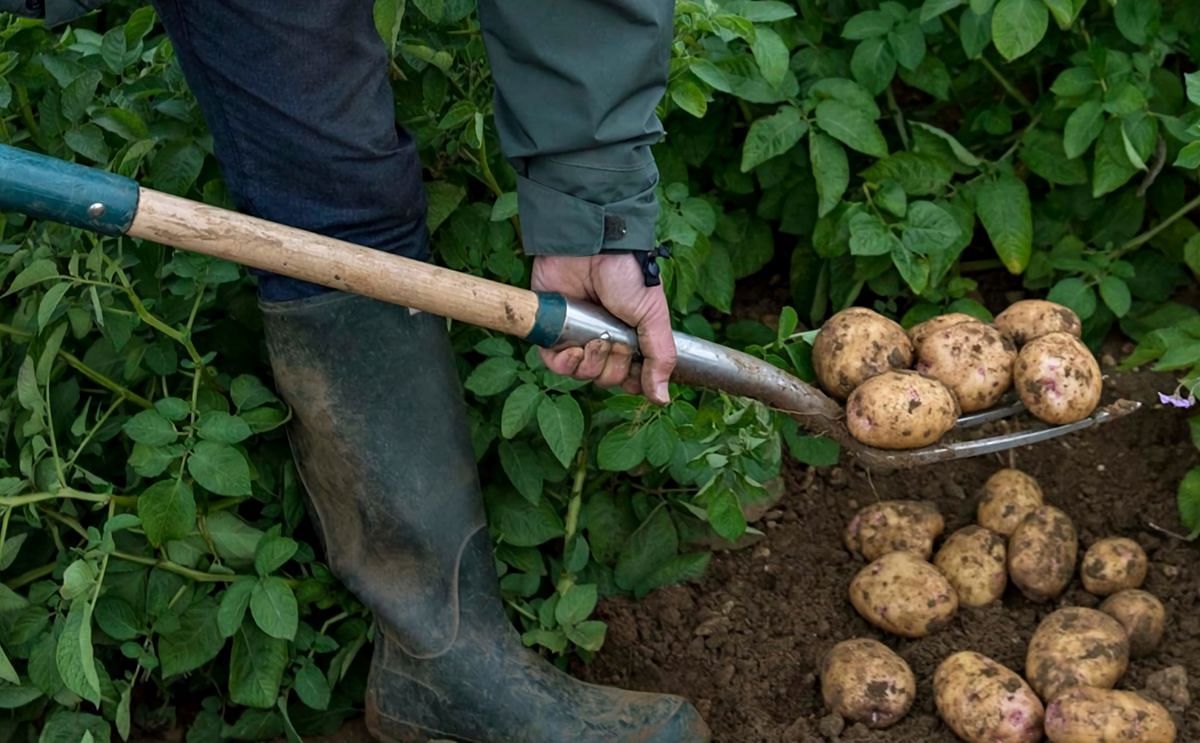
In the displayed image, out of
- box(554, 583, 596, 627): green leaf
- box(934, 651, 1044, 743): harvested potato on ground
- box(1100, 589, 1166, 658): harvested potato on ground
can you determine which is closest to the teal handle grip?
box(554, 583, 596, 627): green leaf

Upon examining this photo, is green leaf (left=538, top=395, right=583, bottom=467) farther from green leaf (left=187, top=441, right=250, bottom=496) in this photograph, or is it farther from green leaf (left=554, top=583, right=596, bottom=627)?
green leaf (left=187, top=441, right=250, bottom=496)

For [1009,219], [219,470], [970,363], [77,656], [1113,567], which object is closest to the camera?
[77,656]

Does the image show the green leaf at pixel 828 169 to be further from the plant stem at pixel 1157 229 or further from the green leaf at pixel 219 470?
the green leaf at pixel 219 470

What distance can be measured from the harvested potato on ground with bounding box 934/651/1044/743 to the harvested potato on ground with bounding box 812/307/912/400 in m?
0.46

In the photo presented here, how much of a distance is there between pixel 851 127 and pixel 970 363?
1.80 ft

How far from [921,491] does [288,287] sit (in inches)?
48.1

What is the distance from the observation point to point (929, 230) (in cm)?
270

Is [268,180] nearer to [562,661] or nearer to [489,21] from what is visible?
[489,21]

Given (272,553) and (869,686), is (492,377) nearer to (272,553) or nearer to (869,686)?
(272,553)

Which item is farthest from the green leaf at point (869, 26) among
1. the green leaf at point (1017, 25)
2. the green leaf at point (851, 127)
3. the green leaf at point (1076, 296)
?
the green leaf at point (1076, 296)

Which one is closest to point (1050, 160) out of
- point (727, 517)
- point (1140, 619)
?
point (1140, 619)

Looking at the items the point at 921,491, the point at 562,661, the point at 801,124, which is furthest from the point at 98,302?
the point at 921,491

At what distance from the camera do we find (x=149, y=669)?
231 cm

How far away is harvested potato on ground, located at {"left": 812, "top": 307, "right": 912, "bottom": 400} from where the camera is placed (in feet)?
7.79
